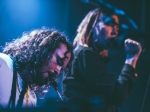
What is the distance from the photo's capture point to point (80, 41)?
1661 millimetres

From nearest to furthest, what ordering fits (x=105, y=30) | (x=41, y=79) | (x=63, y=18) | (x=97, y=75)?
(x=41, y=79) < (x=97, y=75) < (x=105, y=30) < (x=63, y=18)

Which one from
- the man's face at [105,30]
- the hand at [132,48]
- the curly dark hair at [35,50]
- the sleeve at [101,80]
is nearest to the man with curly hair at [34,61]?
the curly dark hair at [35,50]

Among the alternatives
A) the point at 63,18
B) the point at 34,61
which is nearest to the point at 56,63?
the point at 34,61

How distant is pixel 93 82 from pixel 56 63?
0.25m

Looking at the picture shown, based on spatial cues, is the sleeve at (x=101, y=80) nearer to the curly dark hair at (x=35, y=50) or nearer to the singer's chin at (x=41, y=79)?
the curly dark hair at (x=35, y=50)

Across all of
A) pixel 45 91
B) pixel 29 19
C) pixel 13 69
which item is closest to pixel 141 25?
pixel 29 19

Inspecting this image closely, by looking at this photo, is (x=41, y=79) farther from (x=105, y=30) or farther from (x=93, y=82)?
(x=105, y=30)

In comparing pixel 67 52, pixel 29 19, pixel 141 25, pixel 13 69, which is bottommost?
pixel 13 69

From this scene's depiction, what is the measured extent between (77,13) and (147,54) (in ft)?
3.16

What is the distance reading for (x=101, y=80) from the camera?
1393mm

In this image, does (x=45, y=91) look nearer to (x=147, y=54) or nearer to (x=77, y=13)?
(x=147, y=54)

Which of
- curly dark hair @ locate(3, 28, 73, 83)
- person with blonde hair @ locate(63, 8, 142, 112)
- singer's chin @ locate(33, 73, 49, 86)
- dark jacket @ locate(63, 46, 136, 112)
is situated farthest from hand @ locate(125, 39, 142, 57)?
singer's chin @ locate(33, 73, 49, 86)

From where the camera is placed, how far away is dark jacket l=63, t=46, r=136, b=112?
4.54 ft

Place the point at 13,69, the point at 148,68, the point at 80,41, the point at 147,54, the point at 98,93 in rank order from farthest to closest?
1. the point at 148,68
2. the point at 147,54
3. the point at 80,41
4. the point at 98,93
5. the point at 13,69
